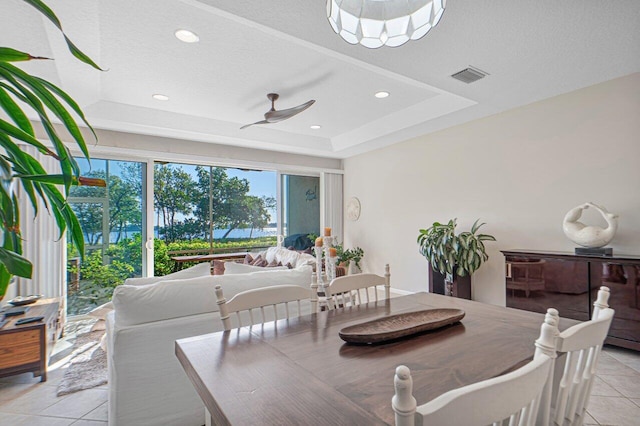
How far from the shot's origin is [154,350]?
1.88 m

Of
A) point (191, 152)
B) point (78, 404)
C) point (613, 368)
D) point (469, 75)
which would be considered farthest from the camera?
point (191, 152)

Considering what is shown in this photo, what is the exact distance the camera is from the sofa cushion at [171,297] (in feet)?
6.15

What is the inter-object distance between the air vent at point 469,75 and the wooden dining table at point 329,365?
231cm

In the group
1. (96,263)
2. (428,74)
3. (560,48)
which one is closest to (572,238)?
(560,48)

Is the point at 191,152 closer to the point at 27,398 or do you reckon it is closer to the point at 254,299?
the point at 27,398

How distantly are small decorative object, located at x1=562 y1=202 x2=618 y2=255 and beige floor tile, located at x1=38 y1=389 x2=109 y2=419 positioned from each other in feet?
14.0

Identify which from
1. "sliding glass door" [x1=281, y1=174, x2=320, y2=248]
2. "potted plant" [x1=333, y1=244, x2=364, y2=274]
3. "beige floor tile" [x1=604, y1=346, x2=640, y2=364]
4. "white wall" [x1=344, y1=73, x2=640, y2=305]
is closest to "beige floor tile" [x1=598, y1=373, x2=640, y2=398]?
"beige floor tile" [x1=604, y1=346, x2=640, y2=364]

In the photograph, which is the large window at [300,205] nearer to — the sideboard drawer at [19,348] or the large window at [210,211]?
the large window at [210,211]

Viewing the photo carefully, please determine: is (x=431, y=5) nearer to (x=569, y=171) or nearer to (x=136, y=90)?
(x=569, y=171)

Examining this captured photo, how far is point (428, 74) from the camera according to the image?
3.05 m

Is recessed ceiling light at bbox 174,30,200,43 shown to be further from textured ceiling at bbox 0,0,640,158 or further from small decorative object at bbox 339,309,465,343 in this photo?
small decorative object at bbox 339,309,465,343

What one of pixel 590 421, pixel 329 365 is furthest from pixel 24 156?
pixel 590 421

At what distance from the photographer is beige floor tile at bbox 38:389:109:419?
213 centimetres

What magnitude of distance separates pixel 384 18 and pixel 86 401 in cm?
309
